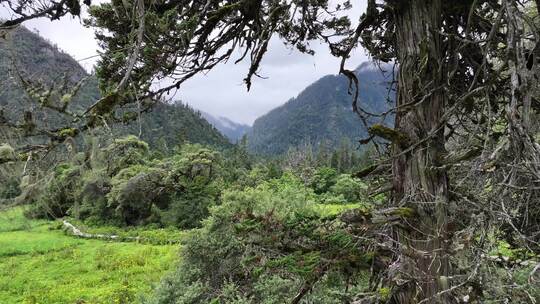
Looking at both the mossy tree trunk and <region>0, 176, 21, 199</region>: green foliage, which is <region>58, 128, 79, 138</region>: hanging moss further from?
the mossy tree trunk

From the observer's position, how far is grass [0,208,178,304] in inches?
630

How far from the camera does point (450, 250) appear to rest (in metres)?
3.08

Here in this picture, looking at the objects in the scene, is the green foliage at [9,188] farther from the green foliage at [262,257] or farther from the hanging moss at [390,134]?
the hanging moss at [390,134]

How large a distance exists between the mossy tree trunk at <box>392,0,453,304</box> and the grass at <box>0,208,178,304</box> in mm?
9815

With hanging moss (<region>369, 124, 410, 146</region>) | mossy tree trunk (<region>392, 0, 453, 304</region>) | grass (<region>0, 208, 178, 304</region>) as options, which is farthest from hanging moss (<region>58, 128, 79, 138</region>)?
grass (<region>0, 208, 178, 304</region>)

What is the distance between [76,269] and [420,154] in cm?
2061

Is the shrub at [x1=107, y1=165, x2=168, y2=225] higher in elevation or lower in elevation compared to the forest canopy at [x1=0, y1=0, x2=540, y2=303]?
lower

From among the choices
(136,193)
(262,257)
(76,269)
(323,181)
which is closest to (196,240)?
(262,257)

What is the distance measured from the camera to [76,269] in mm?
20719

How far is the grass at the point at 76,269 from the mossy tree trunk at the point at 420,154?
981cm

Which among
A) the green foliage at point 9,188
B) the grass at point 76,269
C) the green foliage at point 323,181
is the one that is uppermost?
the green foliage at point 9,188


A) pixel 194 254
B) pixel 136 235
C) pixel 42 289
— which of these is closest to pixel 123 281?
pixel 42 289

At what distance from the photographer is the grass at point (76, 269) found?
630 inches

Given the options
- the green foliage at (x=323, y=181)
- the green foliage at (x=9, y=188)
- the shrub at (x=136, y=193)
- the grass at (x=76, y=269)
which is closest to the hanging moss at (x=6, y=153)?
the green foliage at (x=9, y=188)
